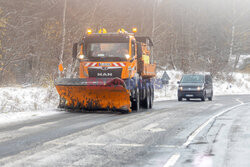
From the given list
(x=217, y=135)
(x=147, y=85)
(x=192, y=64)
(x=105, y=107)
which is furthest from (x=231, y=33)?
(x=217, y=135)

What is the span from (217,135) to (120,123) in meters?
3.21

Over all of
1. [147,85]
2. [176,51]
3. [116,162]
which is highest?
[176,51]

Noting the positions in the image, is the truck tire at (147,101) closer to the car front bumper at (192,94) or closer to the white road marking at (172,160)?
the car front bumper at (192,94)

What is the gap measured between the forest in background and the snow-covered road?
9.37m

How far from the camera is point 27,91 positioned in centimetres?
2053

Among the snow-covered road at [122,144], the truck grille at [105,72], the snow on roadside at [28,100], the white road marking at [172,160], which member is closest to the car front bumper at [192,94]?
the snow on roadside at [28,100]

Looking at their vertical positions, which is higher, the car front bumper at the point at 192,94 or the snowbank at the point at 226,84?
the snowbank at the point at 226,84

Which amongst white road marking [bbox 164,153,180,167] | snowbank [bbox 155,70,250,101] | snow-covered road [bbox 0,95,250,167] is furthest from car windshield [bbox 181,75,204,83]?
white road marking [bbox 164,153,180,167]

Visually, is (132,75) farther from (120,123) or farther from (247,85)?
(247,85)

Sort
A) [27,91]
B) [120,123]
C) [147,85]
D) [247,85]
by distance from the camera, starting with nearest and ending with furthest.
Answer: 1. [120,123]
2. [147,85]
3. [27,91]
4. [247,85]

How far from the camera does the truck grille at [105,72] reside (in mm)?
15484

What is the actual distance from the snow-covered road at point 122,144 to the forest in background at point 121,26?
9.37 m

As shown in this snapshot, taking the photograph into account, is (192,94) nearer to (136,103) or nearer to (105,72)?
(136,103)

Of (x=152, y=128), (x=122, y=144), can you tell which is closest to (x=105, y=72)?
(x=152, y=128)
